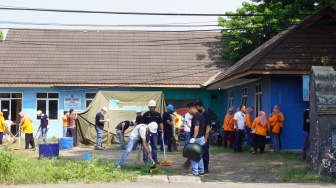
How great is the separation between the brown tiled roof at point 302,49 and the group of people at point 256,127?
153 centimetres

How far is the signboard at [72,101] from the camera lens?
31625 millimetres

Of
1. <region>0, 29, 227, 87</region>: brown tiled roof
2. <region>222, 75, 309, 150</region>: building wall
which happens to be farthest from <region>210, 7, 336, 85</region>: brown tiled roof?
<region>0, 29, 227, 87</region>: brown tiled roof

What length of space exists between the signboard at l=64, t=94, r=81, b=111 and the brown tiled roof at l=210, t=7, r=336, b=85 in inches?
481

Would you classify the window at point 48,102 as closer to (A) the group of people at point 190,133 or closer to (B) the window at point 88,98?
(B) the window at point 88,98

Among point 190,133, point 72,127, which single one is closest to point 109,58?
point 72,127

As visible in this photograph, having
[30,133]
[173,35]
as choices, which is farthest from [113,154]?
[173,35]

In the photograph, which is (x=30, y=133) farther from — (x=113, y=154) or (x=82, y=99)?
(x=82, y=99)

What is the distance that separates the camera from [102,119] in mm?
22359

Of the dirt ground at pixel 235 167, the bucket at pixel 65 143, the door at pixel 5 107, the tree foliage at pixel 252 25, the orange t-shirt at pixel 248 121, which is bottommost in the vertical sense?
the dirt ground at pixel 235 167

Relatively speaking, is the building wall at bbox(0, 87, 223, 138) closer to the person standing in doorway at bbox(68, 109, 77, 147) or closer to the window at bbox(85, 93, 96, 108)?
the window at bbox(85, 93, 96, 108)

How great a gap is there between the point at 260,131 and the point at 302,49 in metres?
3.92

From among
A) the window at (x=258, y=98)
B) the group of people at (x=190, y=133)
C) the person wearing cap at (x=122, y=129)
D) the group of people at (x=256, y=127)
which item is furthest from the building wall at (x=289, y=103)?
the group of people at (x=190, y=133)

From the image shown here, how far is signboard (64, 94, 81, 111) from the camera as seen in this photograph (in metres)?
31.6

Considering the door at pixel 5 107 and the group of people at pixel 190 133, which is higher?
the door at pixel 5 107
